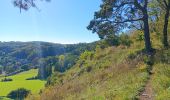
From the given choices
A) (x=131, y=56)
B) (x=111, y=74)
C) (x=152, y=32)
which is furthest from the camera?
(x=152, y=32)

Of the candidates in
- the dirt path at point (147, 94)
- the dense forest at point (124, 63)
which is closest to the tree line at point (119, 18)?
the dense forest at point (124, 63)

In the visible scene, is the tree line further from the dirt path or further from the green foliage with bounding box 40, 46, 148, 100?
the dirt path

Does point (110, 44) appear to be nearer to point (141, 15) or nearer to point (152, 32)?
point (152, 32)

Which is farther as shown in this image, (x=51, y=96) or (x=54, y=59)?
(x=54, y=59)

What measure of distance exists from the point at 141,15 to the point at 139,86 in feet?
67.1

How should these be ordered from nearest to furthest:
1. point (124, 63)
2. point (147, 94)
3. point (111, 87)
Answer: point (147, 94) → point (111, 87) → point (124, 63)

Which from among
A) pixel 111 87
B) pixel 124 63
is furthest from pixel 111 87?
pixel 124 63

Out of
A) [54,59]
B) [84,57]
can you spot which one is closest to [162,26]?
[84,57]

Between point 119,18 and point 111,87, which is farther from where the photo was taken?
point 119,18

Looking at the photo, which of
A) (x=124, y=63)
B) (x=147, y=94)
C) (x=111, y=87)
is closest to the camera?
(x=147, y=94)

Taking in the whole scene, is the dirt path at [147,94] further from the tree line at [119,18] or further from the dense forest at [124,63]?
the tree line at [119,18]

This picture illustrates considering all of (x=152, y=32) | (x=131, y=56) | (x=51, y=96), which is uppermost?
(x=152, y=32)

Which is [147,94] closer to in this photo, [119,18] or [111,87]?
[111,87]

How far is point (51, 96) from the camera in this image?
22.0 metres
